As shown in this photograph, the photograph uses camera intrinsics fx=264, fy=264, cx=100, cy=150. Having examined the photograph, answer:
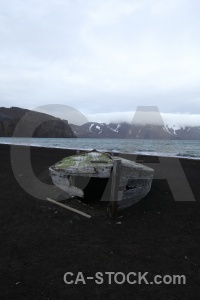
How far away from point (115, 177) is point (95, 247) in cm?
261

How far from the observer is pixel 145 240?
23.1 feet

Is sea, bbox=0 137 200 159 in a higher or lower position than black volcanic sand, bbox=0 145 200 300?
lower

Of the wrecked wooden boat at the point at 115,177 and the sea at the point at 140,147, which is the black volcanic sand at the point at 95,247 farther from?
the sea at the point at 140,147

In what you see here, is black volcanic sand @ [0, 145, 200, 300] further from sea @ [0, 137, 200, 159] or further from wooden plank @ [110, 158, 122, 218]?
sea @ [0, 137, 200, 159]

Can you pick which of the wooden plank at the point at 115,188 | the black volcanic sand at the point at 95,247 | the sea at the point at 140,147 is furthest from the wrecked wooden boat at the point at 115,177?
the sea at the point at 140,147

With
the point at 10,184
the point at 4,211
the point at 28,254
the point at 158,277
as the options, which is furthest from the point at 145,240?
the point at 10,184

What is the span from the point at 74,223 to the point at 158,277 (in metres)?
3.25

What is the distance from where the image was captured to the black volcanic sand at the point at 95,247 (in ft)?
16.1

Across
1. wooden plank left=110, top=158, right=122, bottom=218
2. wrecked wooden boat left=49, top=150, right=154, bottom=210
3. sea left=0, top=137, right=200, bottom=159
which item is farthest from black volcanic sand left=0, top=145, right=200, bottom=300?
sea left=0, top=137, right=200, bottom=159

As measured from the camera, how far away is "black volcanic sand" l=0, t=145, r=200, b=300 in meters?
4.90

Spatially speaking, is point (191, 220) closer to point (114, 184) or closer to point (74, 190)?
point (114, 184)

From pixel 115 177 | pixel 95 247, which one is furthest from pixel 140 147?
pixel 95 247

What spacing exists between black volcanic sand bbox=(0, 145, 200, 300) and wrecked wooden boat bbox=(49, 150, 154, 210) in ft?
1.48

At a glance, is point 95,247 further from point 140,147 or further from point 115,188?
point 140,147
